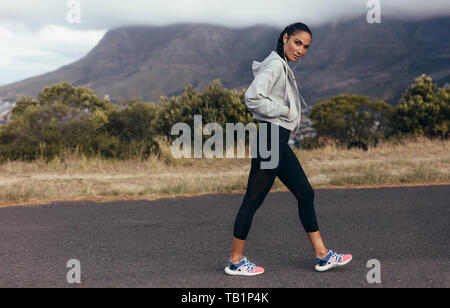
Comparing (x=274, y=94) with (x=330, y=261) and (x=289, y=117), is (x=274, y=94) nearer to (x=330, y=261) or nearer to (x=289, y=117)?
(x=289, y=117)

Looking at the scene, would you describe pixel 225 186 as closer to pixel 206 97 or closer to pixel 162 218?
pixel 162 218

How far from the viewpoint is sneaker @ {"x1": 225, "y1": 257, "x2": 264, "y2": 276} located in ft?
11.5

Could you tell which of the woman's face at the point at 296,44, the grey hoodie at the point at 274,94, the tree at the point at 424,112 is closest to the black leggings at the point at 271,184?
the grey hoodie at the point at 274,94

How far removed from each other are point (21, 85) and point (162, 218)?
16159 cm

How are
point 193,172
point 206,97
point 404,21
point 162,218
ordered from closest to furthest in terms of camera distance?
point 162,218, point 193,172, point 206,97, point 404,21

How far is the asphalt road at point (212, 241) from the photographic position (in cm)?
347

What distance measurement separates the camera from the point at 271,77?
10.7 ft

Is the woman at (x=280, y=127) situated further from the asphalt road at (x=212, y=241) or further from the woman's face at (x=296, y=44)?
the asphalt road at (x=212, y=241)

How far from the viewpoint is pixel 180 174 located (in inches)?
391

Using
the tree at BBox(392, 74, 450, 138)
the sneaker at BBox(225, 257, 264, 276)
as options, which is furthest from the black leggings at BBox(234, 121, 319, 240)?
the tree at BBox(392, 74, 450, 138)

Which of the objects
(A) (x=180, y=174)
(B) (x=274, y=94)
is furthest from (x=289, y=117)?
(A) (x=180, y=174)

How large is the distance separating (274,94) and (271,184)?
0.71 m

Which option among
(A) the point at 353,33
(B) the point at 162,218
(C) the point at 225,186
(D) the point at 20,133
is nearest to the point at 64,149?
(D) the point at 20,133

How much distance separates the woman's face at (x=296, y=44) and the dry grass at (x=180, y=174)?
463 centimetres
